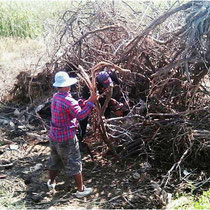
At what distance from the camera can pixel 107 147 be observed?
496 cm

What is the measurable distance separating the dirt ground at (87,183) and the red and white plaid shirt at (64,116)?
0.74 m

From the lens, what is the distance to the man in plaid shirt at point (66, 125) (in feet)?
12.6

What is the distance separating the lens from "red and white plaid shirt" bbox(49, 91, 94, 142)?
3.84m

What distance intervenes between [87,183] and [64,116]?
40.3 inches

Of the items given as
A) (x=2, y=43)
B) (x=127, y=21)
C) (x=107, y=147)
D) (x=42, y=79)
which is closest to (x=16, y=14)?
(x=2, y=43)

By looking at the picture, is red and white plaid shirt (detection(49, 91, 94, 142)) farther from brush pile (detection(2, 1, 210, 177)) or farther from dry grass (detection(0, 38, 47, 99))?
dry grass (detection(0, 38, 47, 99))

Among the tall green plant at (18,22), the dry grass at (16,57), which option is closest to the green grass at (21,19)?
the tall green plant at (18,22)

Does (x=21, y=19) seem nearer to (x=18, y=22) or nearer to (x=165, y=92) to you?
(x=18, y=22)

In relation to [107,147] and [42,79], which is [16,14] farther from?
[107,147]

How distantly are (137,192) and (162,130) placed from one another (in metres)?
1.03

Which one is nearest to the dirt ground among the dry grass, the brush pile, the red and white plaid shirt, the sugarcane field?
the sugarcane field

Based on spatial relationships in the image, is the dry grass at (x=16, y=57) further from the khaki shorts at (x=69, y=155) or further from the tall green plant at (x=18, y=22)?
the khaki shorts at (x=69, y=155)

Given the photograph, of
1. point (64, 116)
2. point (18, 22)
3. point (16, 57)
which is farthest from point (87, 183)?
point (18, 22)

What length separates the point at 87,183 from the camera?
14.4 feet
